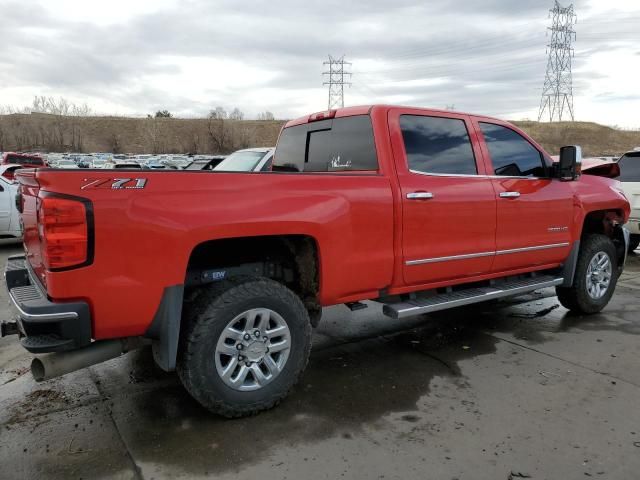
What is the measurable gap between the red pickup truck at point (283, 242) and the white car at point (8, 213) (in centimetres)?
722

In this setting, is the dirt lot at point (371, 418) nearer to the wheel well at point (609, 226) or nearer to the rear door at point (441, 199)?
the rear door at point (441, 199)

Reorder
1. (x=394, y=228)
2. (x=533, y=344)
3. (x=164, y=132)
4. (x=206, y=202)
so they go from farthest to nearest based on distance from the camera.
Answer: (x=164, y=132), (x=533, y=344), (x=394, y=228), (x=206, y=202)

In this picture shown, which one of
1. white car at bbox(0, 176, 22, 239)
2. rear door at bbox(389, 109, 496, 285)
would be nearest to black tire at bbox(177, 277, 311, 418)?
rear door at bbox(389, 109, 496, 285)

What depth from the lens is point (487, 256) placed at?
4492 millimetres

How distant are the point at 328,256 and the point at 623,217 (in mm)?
4089

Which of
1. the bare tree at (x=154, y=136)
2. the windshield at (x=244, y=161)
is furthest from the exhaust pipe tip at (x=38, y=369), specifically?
the bare tree at (x=154, y=136)

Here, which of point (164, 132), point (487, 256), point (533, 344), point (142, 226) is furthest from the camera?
point (164, 132)

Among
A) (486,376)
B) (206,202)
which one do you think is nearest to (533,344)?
(486,376)

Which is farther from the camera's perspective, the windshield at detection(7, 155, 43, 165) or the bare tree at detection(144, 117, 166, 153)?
the bare tree at detection(144, 117, 166, 153)

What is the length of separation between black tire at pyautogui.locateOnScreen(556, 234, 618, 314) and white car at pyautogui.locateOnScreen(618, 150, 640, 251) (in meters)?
3.58

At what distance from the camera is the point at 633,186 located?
29.3ft

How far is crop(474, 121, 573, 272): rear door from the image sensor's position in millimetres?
4609

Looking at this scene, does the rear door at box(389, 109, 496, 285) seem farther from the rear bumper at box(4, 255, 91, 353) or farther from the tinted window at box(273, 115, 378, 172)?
the rear bumper at box(4, 255, 91, 353)

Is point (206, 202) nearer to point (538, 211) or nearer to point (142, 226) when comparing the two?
point (142, 226)
